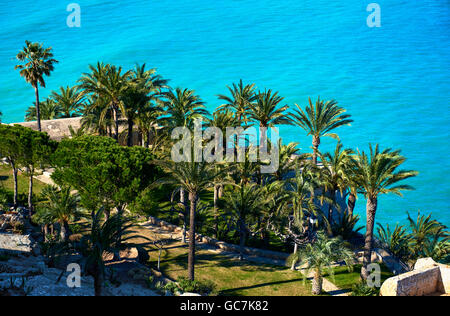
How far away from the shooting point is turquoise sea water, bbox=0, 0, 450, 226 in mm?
74625

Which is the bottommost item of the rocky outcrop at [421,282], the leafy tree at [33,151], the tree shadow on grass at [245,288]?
the tree shadow on grass at [245,288]

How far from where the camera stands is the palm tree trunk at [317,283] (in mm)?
28625

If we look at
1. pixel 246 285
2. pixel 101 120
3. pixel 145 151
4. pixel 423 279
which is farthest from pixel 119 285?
pixel 101 120

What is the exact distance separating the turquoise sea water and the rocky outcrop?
33670mm

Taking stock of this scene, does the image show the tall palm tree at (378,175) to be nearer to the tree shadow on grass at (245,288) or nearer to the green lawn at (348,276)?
the green lawn at (348,276)

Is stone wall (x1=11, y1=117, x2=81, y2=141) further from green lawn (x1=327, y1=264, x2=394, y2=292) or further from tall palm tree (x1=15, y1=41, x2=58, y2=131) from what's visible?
green lawn (x1=327, y1=264, x2=394, y2=292)

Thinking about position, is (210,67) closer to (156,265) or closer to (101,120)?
(101,120)

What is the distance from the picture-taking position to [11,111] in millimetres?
86875

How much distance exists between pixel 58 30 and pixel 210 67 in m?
42.4

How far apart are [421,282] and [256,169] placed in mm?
16494

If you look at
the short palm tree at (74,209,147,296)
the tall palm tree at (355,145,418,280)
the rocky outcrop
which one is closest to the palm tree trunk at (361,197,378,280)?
the tall palm tree at (355,145,418,280)

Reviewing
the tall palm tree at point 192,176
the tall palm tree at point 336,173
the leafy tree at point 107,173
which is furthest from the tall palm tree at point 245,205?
the leafy tree at point 107,173

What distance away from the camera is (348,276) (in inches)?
1246

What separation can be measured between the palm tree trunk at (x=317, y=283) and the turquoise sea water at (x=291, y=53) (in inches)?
1342
